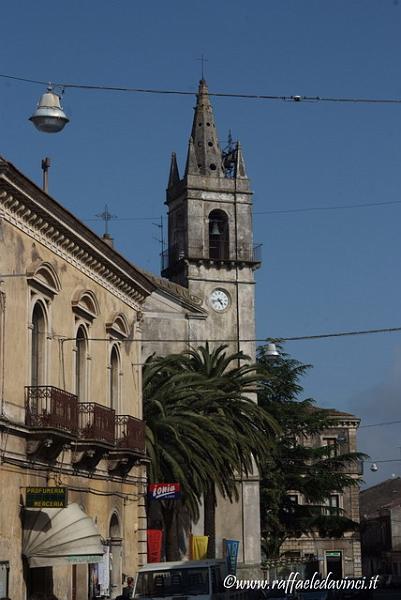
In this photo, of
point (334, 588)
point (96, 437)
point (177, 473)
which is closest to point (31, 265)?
point (96, 437)

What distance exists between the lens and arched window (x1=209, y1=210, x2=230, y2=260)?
194 ft

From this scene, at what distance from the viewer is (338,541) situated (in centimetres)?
7775

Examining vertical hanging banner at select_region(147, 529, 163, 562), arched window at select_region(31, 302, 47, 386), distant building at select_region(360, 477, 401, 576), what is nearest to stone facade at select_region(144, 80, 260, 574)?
vertical hanging banner at select_region(147, 529, 163, 562)

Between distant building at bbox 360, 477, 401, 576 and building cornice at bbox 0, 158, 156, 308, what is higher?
building cornice at bbox 0, 158, 156, 308

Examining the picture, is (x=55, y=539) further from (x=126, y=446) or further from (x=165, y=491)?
(x=165, y=491)

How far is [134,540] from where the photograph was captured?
32188mm

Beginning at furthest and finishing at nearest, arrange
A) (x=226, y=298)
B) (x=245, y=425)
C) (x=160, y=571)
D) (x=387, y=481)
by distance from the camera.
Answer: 1. (x=387, y=481)
2. (x=226, y=298)
3. (x=245, y=425)
4. (x=160, y=571)

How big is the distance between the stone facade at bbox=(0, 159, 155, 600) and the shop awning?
22 centimetres

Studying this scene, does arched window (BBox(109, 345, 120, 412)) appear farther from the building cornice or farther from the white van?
the white van

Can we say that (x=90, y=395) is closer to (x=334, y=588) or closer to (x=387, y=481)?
(x=334, y=588)

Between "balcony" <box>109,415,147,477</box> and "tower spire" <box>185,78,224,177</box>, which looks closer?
"balcony" <box>109,415,147,477</box>

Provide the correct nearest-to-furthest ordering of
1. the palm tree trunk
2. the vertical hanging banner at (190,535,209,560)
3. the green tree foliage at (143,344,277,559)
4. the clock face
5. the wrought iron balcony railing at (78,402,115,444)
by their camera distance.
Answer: the wrought iron balcony railing at (78,402,115,444)
the green tree foliage at (143,344,277,559)
the vertical hanging banner at (190,535,209,560)
the palm tree trunk
the clock face

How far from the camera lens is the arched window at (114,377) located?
104 ft

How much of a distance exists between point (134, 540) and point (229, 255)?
2794 cm
